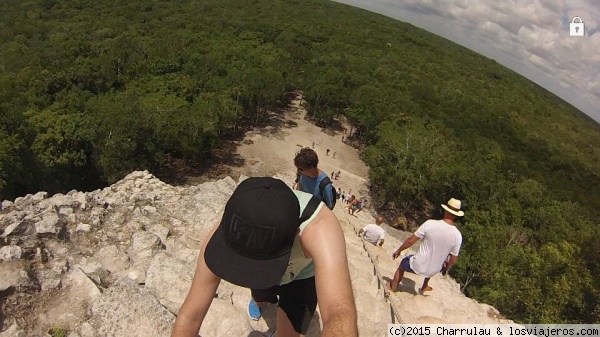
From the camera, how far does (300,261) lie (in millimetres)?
2539

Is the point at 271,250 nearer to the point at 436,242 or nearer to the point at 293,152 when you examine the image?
the point at 436,242

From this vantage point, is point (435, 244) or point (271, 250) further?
point (435, 244)

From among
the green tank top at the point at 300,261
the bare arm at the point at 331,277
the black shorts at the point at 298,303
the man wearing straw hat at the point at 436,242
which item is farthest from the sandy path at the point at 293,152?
the bare arm at the point at 331,277

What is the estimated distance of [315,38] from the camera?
83625mm

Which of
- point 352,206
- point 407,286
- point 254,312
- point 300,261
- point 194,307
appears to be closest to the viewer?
point 194,307

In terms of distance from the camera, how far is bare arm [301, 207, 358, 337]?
191 centimetres

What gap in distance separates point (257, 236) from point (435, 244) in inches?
181

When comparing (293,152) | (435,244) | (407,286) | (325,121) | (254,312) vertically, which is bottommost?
(293,152)

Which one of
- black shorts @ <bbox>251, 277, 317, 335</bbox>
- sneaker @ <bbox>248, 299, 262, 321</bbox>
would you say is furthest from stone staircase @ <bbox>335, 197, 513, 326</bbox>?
black shorts @ <bbox>251, 277, 317, 335</bbox>

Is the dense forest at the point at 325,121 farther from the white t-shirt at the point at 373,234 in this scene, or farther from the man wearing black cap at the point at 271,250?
the man wearing black cap at the point at 271,250

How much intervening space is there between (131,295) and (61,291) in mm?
1330

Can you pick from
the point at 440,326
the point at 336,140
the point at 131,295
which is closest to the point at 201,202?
the point at 131,295

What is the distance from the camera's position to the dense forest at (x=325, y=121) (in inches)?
761

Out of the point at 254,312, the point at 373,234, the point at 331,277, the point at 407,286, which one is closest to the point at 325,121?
the point at 373,234
